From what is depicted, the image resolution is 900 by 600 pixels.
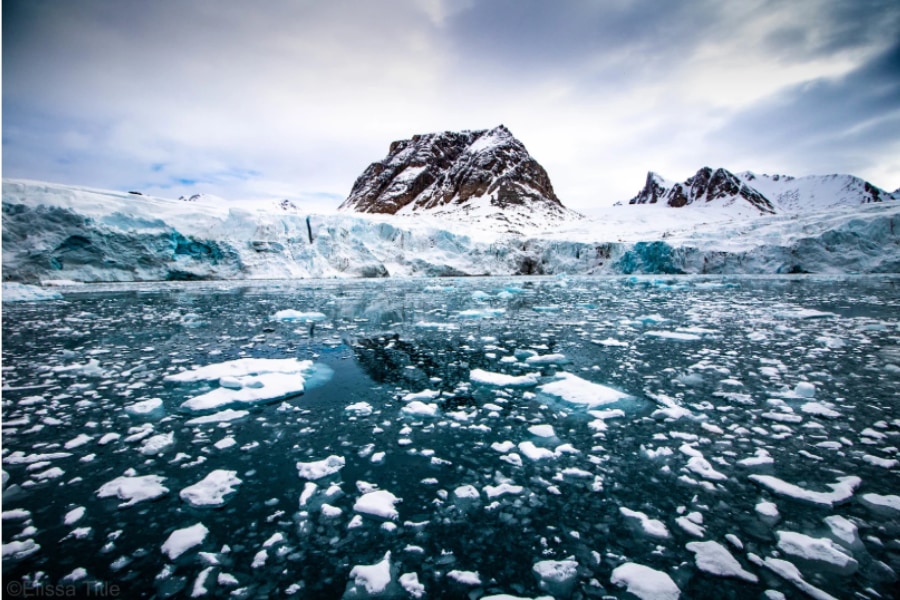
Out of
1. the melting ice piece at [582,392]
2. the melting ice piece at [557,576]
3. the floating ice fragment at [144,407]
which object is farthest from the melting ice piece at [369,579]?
the floating ice fragment at [144,407]

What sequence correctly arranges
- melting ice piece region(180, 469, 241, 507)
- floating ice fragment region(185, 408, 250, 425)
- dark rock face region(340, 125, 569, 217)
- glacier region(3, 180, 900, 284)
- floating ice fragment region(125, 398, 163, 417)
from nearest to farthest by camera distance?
1. melting ice piece region(180, 469, 241, 507)
2. floating ice fragment region(185, 408, 250, 425)
3. floating ice fragment region(125, 398, 163, 417)
4. glacier region(3, 180, 900, 284)
5. dark rock face region(340, 125, 569, 217)

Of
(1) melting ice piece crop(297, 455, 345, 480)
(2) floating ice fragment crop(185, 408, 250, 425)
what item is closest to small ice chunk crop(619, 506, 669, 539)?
(1) melting ice piece crop(297, 455, 345, 480)

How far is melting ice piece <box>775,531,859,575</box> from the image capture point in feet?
5.58

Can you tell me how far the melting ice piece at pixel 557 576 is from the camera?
5.32 feet

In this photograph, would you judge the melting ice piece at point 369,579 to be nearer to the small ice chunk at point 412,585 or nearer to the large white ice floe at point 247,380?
the small ice chunk at point 412,585

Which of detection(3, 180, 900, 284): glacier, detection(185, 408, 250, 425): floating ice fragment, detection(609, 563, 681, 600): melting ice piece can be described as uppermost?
detection(3, 180, 900, 284): glacier

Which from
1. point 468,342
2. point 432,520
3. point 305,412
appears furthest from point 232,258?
point 432,520

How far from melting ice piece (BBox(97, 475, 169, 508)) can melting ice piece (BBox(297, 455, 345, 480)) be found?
770mm

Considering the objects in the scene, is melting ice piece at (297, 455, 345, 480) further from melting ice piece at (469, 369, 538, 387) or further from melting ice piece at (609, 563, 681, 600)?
melting ice piece at (469, 369, 538, 387)

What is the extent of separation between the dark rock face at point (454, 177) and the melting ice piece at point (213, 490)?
73.1 metres

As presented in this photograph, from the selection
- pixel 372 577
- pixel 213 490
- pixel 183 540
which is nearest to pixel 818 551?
pixel 372 577

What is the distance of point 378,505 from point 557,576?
1.01m

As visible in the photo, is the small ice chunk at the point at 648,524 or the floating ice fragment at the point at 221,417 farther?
the floating ice fragment at the point at 221,417

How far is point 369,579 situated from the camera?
5.46 feet
